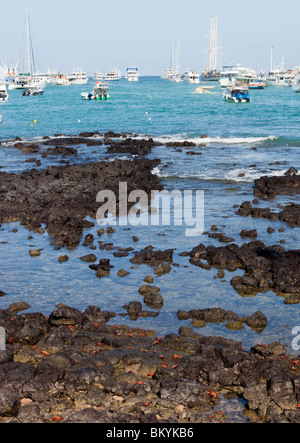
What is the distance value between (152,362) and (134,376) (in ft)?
2.16

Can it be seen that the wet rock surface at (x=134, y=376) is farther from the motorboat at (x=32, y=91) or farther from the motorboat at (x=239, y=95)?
the motorboat at (x=32, y=91)

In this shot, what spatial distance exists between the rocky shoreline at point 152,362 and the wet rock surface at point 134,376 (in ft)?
0.07

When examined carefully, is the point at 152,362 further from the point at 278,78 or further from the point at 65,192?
the point at 278,78

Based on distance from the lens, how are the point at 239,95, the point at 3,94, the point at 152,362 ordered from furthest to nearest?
1. the point at 3,94
2. the point at 239,95
3. the point at 152,362

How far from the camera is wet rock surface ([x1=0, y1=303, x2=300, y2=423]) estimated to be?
10609 millimetres

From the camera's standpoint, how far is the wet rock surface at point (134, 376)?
34.8ft

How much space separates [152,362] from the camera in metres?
12.5

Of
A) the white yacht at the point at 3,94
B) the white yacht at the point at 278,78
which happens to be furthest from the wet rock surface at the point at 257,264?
the white yacht at the point at 278,78

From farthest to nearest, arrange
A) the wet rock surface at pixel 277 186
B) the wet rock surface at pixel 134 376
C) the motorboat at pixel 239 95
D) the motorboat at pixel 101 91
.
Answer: the motorboat at pixel 101 91
the motorboat at pixel 239 95
the wet rock surface at pixel 277 186
the wet rock surface at pixel 134 376

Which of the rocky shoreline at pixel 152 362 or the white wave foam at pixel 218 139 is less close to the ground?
the rocky shoreline at pixel 152 362

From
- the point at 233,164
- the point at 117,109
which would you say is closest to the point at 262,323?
the point at 233,164

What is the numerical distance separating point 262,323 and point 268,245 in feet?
23.5

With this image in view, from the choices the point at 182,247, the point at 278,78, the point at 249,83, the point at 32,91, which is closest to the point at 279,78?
the point at 278,78

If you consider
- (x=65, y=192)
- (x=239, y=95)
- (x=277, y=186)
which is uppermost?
(x=239, y=95)
